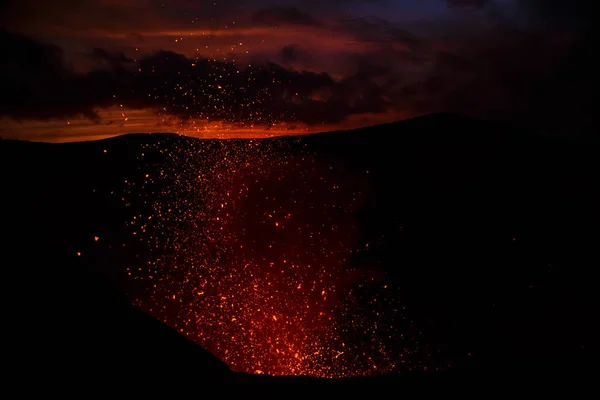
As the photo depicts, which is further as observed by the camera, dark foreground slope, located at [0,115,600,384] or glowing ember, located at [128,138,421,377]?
dark foreground slope, located at [0,115,600,384]

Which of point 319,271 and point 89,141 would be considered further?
point 89,141

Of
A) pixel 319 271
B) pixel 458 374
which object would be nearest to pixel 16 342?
pixel 458 374

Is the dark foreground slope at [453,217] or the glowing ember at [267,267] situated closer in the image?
the glowing ember at [267,267]

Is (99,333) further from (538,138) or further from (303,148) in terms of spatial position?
(538,138)
